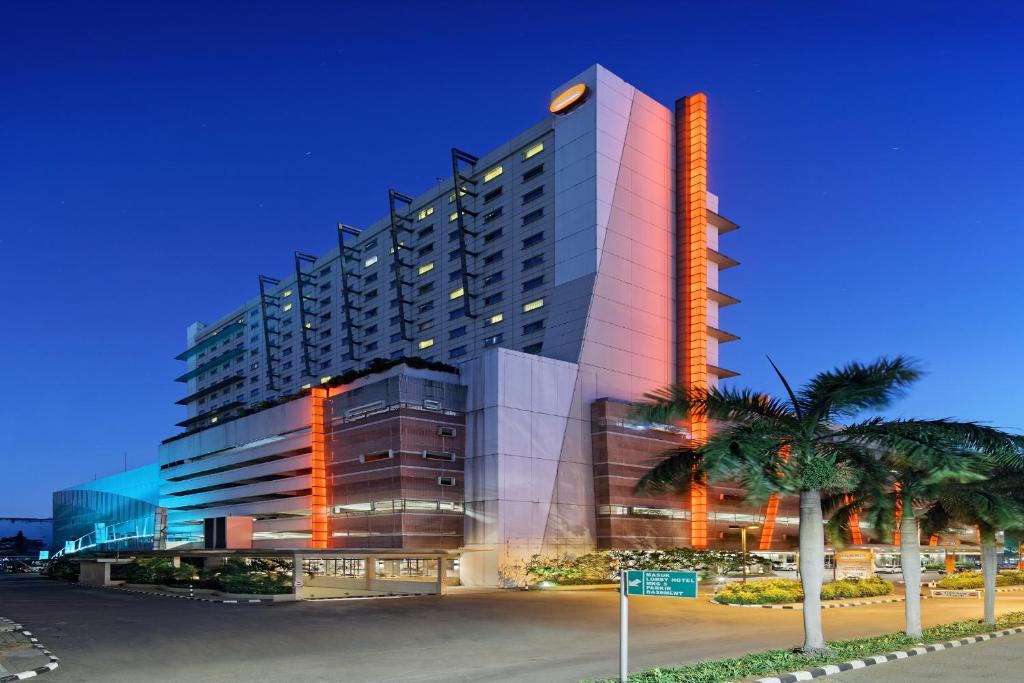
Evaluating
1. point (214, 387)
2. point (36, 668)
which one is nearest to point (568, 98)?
point (36, 668)

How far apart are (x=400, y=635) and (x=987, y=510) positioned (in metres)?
19.4

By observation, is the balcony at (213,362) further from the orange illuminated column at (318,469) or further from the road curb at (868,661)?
the road curb at (868,661)

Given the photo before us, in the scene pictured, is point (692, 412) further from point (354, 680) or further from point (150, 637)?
point (150, 637)

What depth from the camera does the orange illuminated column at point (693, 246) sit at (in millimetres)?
85125

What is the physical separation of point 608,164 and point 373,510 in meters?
38.5

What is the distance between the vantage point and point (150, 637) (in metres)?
27.3

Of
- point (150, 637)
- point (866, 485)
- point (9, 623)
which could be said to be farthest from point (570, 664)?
point (9, 623)

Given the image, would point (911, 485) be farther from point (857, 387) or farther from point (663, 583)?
point (663, 583)

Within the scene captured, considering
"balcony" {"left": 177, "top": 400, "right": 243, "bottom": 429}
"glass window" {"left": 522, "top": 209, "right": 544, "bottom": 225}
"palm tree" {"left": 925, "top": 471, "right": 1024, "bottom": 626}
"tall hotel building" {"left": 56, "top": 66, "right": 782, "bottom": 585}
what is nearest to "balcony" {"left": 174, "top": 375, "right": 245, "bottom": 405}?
"balcony" {"left": 177, "top": 400, "right": 243, "bottom": 429}

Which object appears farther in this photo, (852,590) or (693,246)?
(693,246)

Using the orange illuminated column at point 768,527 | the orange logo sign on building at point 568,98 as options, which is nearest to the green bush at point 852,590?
the orange illuminated column at point 768,527

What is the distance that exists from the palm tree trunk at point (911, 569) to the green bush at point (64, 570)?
71803mm

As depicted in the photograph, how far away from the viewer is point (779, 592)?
1663 inches

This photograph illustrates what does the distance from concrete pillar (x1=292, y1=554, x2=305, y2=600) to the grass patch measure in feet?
99.9
